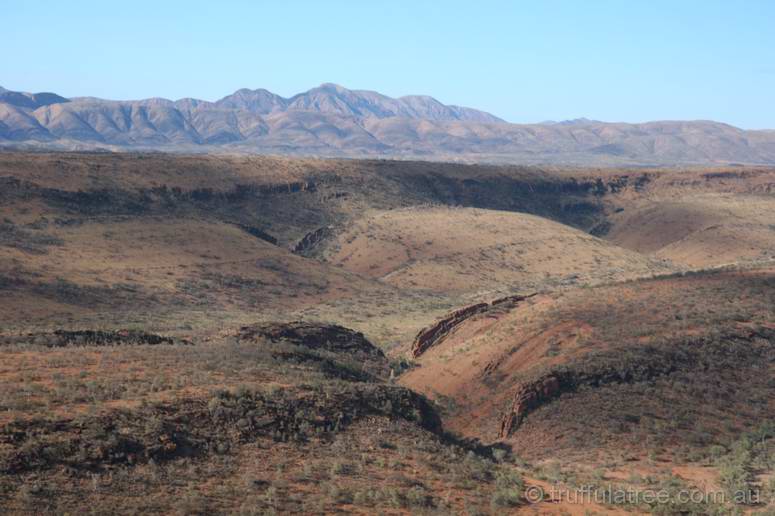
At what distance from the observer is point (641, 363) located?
93.7 feet

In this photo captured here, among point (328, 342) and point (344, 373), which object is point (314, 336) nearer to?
point (328, 342)

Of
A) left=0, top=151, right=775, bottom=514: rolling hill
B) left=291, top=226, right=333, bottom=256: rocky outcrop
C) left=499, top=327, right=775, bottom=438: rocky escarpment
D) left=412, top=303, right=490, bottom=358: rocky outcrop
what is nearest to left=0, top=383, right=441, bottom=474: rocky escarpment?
left=0, top=151, right=775, bottom=514: rolling hill

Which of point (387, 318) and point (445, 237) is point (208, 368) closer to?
point (387, 318)

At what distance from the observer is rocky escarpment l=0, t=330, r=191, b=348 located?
28172 mm

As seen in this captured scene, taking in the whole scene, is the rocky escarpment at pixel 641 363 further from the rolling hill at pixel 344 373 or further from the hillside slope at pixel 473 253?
the hillside slope at pixel 473 253

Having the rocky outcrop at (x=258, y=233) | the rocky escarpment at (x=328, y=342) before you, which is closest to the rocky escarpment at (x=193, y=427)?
the rocky escarpment at (x=328, y=342)

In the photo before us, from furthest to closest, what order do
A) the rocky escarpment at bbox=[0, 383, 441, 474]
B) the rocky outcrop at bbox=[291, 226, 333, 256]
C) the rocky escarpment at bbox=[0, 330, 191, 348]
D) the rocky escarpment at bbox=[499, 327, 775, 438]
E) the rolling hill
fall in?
the rocky outcrop at bbox=[291, 226, 333, 256] → the rocky escarpment at bbox=[0, 330, 191, 348] → the rocky escarpment at bbox=[499, 327, 775, 438] → the rolling hill → the rocky escarpment at bbox=[0, 383, 441, 474]

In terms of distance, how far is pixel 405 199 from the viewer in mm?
100938

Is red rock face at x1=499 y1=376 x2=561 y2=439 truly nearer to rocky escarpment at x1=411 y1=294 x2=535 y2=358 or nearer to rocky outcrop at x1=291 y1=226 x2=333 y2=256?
rocky escarpment at x1=411 y1=294 x2=535 y2=358

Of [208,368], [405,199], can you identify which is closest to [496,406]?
[208,368]

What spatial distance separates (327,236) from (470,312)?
149ft

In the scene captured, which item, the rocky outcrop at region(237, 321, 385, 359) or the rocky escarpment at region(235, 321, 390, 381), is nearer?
the rocky escarpment at region(235, 321, 390, 381)

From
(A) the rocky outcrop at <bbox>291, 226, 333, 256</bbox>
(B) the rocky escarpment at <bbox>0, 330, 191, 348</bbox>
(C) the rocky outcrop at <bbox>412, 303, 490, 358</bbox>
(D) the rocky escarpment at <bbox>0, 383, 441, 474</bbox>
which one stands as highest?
(D) the rocky escarpment at <bbox>0, 383, 441, 474</bbox>

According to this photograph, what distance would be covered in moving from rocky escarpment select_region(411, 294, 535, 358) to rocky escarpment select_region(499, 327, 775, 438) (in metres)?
9.59
